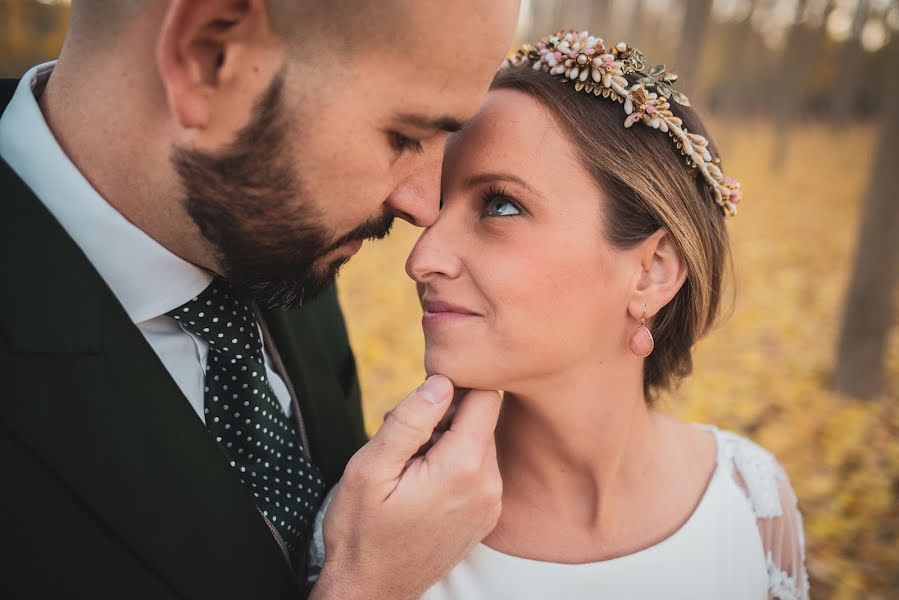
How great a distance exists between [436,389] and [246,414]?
1.73ft

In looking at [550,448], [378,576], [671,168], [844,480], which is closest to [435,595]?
[378,576]

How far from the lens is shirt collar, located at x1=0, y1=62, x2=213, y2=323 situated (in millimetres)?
1702

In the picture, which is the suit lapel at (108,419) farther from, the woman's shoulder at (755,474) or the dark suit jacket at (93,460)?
the woman's shoulder at (755,474)

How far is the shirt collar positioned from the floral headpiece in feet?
4.11

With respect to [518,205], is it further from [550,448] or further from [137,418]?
[137,418]

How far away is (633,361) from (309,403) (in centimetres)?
108

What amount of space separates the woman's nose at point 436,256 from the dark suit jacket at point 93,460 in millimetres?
740

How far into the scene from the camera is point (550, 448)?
2273mm

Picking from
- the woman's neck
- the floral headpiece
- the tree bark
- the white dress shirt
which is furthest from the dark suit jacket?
the tree bark

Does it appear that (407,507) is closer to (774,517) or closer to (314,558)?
(314,558)

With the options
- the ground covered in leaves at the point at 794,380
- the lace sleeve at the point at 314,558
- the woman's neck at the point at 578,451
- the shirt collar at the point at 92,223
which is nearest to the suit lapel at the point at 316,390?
the lace sleeve at the point at 314,558

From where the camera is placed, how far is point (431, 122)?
70.8 inches

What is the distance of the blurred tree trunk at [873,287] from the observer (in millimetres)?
5387

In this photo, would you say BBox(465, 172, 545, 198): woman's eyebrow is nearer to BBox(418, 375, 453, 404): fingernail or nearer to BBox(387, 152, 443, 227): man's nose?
BBox(387, 152, 443, 227): man's nose
